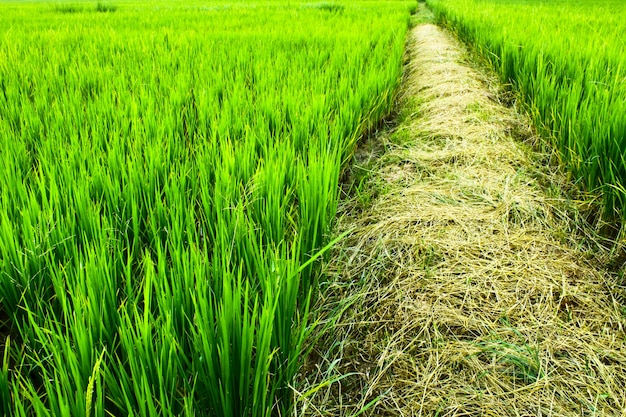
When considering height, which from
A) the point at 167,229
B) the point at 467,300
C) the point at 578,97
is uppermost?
the point at 578,97

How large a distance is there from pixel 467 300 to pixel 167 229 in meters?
0.76

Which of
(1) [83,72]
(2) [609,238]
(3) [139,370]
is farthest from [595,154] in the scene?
(1) [83,72]

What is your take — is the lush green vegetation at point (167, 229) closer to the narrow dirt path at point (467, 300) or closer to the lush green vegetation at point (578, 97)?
the narrow dirt path at point (467, 300)

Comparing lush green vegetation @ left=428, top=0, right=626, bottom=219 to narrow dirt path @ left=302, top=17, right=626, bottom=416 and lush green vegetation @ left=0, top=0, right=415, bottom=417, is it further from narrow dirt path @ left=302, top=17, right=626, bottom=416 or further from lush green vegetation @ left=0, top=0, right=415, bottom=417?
lush green vegetation @ left=0, top=0, right=415, bottom=417

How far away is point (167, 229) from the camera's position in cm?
90

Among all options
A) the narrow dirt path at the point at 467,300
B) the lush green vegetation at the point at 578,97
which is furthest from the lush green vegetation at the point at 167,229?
the lush green vegetation at the point at 578,97

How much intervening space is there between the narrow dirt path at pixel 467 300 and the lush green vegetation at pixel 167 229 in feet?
0.54

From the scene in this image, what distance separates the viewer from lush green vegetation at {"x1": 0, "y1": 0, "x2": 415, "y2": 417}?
1.86 ft

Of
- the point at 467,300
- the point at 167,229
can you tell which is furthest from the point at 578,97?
the point at 167,229

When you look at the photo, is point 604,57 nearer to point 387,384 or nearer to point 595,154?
point 595,154

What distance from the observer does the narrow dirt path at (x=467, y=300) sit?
808 millimetres

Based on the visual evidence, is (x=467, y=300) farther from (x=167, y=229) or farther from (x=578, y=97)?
(x=578, y=97)

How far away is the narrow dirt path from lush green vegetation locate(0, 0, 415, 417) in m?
0.17

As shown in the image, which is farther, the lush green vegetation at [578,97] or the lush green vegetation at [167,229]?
the lush green vegetation at [578,97]
